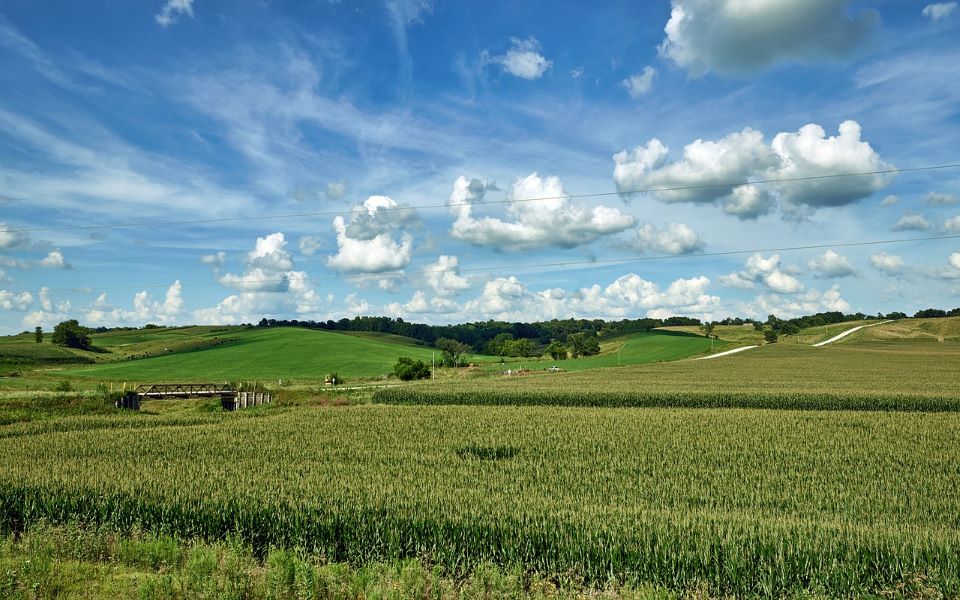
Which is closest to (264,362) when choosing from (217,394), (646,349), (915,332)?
(217,394)

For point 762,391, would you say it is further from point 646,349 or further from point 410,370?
point 646,349

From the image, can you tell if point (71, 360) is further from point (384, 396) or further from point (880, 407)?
point (880, 407)

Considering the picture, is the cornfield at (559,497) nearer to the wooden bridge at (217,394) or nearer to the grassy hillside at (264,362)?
the wooden bridge at (217,394)

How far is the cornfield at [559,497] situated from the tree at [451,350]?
84.5m

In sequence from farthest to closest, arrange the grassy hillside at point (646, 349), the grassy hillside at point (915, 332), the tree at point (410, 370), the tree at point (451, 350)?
the grassy hillside at point (915, 332) → the grassy hillside at point (646, 349) → the tree at point (451, 350) → the tree at point (410, 370)

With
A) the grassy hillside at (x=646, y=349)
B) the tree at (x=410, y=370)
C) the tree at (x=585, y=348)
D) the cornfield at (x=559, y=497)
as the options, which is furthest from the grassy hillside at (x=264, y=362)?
the cornfield at (x=559, y=497)

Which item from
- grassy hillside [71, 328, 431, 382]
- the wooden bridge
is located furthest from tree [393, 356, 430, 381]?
the wooden bridge

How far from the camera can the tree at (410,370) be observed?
85.5 meters

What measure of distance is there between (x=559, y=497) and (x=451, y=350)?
120 m

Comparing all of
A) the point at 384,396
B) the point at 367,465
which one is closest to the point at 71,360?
the point at 384,396

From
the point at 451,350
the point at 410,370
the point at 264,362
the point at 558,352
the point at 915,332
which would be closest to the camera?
the point at 410,370

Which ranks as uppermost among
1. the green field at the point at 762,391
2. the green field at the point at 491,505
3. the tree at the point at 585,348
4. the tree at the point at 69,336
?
the tree at the point at 69,336

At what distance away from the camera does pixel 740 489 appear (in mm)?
16781

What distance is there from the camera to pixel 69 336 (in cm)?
12275
